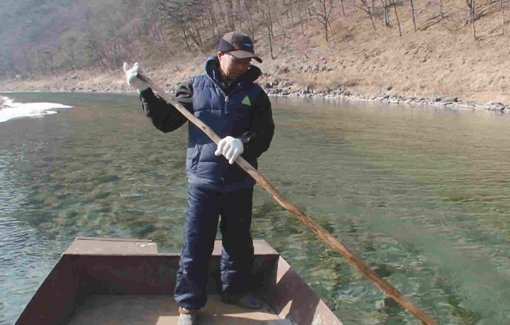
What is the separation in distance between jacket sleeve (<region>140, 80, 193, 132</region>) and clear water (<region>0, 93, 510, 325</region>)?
2.75 m

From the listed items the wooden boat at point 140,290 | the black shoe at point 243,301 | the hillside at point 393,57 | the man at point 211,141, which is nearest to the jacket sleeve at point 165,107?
the man at point 211,141

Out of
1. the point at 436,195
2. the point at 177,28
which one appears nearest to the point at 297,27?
the point at 177,28

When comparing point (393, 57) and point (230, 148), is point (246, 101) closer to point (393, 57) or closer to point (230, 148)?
point (230, 148)

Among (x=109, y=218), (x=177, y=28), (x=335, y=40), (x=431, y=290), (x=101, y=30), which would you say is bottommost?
(x=431, y=290)

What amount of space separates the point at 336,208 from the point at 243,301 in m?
5.03

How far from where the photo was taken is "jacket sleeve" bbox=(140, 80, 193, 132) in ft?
12.3

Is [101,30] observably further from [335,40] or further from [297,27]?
[335,40]

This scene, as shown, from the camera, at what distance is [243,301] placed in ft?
14.1

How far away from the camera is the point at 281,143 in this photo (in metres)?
16.8

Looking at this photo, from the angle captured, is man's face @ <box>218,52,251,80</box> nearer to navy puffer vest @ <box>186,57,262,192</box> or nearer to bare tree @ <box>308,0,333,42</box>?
navy puffer vest @ <box>186,57,262,192</box>

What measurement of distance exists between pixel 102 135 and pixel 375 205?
13.7m

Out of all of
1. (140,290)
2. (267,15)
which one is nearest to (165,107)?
(140,290)

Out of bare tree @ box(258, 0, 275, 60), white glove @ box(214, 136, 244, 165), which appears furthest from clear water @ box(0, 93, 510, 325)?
bare tree @ box(258, 0, 275, 60)

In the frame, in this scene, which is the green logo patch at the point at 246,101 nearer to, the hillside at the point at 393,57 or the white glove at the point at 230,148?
the white glove at the point at 230,148
